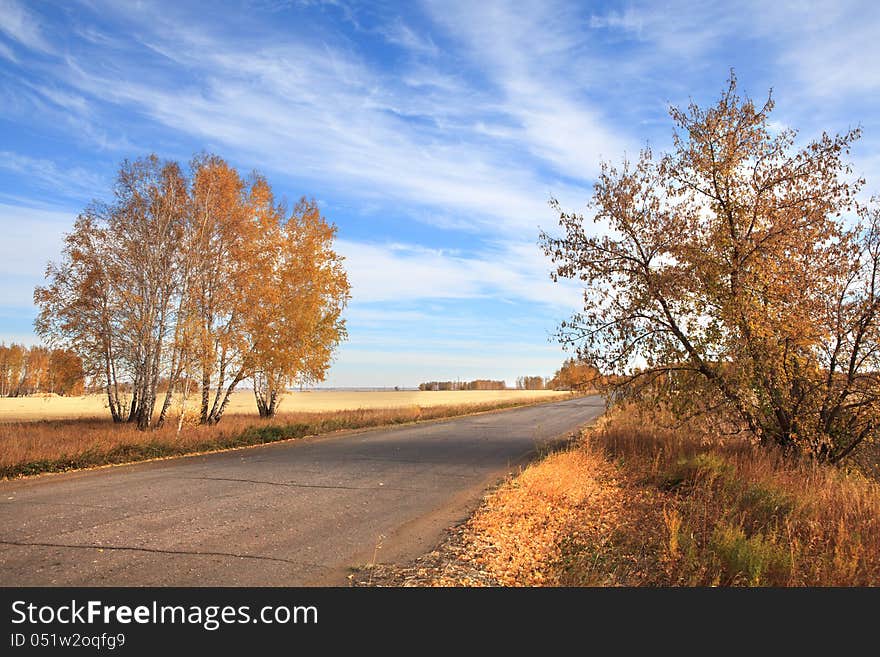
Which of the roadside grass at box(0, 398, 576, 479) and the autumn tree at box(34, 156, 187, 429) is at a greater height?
the autumn tree at box(34, 156, 187, 429)

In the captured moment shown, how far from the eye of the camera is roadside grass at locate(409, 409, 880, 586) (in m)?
6.53

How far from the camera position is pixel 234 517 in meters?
8.40

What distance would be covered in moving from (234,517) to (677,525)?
629 cm

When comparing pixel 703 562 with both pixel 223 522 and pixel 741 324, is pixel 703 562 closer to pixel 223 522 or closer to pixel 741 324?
pixel 223 522

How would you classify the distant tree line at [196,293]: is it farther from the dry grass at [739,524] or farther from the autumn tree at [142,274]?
the dry grass at [739,524]

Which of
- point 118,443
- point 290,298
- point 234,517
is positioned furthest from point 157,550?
point 290,298

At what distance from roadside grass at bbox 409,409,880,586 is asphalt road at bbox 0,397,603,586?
108 cm

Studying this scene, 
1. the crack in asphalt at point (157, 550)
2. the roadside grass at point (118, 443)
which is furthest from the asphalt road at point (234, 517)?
the roadside grass at point (118, 443)

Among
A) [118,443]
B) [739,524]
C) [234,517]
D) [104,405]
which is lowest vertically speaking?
[739,524]

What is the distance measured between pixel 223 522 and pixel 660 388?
11037mm

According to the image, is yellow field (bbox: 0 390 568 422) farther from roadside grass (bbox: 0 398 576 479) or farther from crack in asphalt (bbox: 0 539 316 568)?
crack in asphalt (bbox: 0 539 316 568)

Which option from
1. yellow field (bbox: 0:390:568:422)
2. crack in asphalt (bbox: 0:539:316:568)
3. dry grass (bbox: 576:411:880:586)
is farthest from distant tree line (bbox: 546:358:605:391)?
yellow field (bbox: 0:390:568:422)

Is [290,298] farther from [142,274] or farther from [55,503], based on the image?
[55,503]

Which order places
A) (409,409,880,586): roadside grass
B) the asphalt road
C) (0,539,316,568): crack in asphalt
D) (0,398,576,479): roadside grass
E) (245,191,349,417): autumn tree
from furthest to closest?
(245,191,349,417): autumn tree < (0,398,576,479): roadside grass < (409,409,880,586): roadside grass < (0,539,316,568): crack in asphalt < the asphalt road
